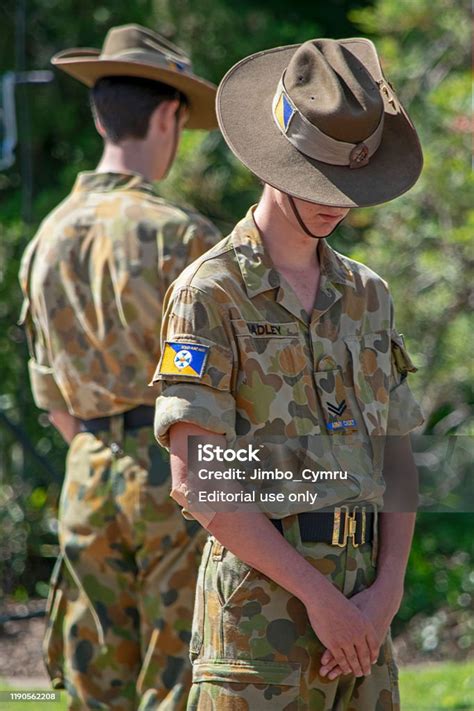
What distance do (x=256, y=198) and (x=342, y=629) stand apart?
4.58m

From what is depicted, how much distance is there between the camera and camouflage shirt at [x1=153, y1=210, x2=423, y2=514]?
2.51 m

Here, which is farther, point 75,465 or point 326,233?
point 75,465

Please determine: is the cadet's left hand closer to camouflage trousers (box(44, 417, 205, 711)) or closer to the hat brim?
camouflage trousers (box(44, 417, 205, 711))

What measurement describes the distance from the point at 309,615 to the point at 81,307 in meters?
1.54

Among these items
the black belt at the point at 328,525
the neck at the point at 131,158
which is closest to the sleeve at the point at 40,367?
the neck at the point at 131,158

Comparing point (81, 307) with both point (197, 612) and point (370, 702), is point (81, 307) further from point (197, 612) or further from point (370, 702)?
point (370, 702)

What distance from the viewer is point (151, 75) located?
400cm

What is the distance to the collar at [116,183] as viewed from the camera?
3.86 metres

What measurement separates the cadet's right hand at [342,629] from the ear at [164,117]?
6.21 ft

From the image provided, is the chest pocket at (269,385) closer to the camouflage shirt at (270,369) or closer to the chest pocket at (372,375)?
the camouflage shirt at (270,369)

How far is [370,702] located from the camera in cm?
258

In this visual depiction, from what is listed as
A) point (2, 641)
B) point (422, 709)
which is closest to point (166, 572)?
point (422, 709)

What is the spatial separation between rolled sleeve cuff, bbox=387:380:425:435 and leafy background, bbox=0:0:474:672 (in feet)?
9.61

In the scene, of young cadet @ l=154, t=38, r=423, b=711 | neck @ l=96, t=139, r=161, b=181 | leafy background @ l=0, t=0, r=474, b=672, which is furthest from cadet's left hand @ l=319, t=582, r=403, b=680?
leafy background @ l=0, t=0, r=474, b=672
